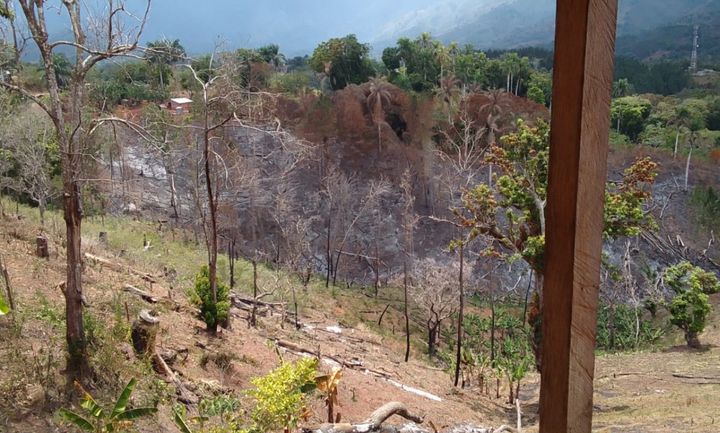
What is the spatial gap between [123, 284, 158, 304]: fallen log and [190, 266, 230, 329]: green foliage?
74 centimetres

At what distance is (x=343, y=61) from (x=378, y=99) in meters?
5.98

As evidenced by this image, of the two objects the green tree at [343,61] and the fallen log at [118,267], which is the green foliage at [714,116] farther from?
the fallen log at [118,267]

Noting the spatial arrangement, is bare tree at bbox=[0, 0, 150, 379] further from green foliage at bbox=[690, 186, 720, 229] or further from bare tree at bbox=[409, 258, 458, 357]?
green foliage at bbox=[690, 186, 720, 229]

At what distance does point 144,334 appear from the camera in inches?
283

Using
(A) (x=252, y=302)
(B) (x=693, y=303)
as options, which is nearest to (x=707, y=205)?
(B) (x=693, y=303)

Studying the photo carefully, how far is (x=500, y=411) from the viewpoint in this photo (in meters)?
11.7

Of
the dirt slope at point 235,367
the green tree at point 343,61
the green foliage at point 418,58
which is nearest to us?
the dirt slope at point 235,367

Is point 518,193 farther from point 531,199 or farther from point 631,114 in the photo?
point 631,114

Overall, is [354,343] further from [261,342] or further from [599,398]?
[599,398]

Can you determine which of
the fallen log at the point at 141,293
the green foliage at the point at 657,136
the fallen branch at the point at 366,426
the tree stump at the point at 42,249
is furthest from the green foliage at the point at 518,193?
the green foliage at the point at 657,136

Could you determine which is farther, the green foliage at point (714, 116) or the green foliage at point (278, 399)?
the green foliage at point (714, 116)

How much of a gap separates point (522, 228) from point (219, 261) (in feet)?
44.7

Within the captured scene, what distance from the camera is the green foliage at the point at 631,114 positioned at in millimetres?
33416

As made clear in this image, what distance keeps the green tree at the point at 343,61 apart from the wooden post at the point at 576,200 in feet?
122
